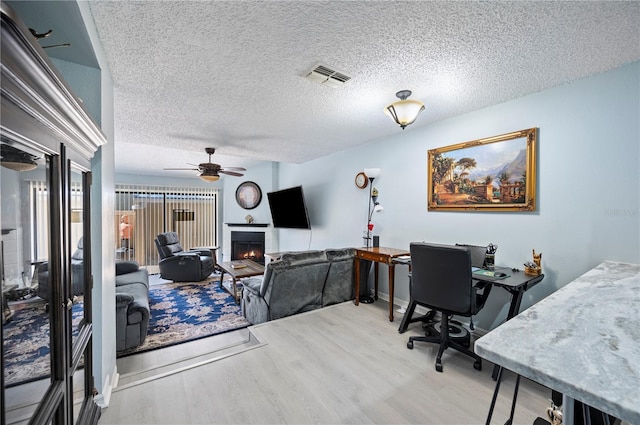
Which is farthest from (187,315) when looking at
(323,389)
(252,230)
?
(252,230)

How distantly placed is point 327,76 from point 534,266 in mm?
2350

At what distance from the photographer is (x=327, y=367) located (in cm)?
219

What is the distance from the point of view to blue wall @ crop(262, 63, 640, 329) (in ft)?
6.59

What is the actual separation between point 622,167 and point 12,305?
3364 millimetres

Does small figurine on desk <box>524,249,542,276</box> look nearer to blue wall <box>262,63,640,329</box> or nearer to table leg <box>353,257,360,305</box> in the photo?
blue wall <box>262,63,640,329</box>

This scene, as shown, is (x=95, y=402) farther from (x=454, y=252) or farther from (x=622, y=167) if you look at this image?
(x=622, y=167)

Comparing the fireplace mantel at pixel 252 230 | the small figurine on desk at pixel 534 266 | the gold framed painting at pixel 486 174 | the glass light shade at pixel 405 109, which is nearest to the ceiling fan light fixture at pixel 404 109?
the glass light shade at pixel 405 109

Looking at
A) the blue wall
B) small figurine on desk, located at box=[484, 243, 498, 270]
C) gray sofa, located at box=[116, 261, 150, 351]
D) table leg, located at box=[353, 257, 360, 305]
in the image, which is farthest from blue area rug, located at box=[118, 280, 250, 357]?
small figurine on desk, located at box=[484, 243, 498, 270]

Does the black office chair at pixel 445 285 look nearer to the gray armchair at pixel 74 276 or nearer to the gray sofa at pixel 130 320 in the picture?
the gray armchair at pixel 74 276

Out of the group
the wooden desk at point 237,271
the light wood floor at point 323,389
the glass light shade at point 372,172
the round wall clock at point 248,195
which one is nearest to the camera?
the light wood floor at point 323,389

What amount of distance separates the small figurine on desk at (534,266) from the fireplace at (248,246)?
535 cm

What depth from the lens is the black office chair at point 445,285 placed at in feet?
7.03

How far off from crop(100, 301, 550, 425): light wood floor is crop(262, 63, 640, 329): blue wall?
39.8 inches

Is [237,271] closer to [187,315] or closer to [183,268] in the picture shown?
[187,315]
